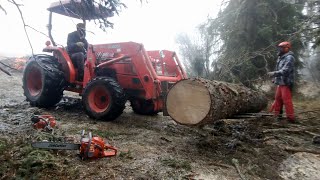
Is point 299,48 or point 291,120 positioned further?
point 299,48

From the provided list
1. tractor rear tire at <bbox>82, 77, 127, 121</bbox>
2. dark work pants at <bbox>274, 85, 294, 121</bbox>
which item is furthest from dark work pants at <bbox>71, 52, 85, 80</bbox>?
dark work pants at <bbox>274, 85, 294, 121</bbox>

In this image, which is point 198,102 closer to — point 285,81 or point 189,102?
point 189,102

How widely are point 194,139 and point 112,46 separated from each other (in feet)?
8.99

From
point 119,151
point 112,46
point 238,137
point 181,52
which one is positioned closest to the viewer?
point 119,151

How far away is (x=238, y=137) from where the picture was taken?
5.09 m

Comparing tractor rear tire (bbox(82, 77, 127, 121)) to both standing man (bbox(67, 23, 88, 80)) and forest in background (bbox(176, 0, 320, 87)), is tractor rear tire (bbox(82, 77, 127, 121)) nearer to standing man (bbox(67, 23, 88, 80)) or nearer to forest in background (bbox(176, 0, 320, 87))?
standing man (bbox(67, 23, 88, 80))

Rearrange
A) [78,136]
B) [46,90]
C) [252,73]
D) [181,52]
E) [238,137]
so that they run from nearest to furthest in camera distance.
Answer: [78,136] → [238,137] → [46,90] → [252,73] → [181,52]

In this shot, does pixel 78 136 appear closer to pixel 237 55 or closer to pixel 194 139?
pixel 194 139

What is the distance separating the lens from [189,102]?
15.3 feet

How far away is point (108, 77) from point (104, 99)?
48 cm

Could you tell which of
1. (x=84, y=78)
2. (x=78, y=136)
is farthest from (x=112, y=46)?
(x=78, y=136)

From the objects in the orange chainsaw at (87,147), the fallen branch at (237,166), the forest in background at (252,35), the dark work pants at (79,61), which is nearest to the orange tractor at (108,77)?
the dark work pants at (79,61)

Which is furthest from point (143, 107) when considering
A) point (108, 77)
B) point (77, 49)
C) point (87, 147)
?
point (87, 147)

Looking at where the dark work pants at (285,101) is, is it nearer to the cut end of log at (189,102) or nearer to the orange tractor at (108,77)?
the orange tractor at (108,77)
